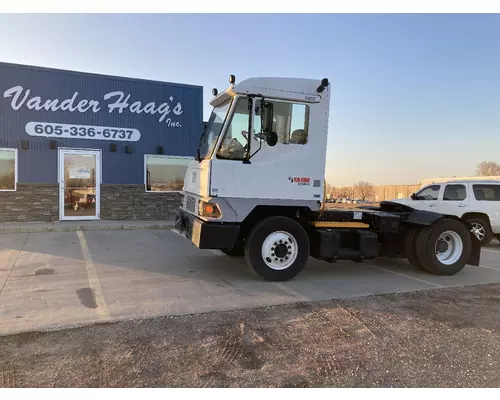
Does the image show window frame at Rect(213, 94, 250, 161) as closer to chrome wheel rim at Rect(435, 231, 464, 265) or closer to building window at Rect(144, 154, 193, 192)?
chrome wheel rim at Rect(435, 231, 464, 265)

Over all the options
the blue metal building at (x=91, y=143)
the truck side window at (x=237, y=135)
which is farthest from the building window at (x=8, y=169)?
the truck side window at (x=237, y=135)

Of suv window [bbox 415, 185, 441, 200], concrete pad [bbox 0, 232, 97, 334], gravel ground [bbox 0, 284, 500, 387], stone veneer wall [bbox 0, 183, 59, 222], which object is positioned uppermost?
suv window [bbox 415, 185, 441, 200]

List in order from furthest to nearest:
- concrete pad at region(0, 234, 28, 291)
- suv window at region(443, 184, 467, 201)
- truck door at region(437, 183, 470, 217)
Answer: suv window at region(443, 184, 467, 201), truck door at region(437, 183, 470, 217), concrete pad at region(0, 234, 28, 291)

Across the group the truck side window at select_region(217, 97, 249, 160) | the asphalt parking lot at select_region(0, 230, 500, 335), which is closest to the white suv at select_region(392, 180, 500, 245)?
the asphalt parking lot at select_region(0, 230, 500, 335)

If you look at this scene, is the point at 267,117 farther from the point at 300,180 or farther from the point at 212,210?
the point at 212,210

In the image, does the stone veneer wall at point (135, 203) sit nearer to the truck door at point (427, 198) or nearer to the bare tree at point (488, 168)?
the truck door at point (427, 198)

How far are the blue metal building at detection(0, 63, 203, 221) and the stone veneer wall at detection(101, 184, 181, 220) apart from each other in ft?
0.11

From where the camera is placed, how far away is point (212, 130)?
260 inches

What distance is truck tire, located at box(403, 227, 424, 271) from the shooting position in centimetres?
711

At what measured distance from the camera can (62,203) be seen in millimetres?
12625

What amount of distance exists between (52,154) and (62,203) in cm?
158

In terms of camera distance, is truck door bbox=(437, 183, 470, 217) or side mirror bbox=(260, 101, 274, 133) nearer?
side mirror bbox=(260, 101, 274, 133)

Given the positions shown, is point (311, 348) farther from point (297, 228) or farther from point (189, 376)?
point (297, 228)

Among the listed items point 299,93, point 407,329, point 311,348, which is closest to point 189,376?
point 311,348
